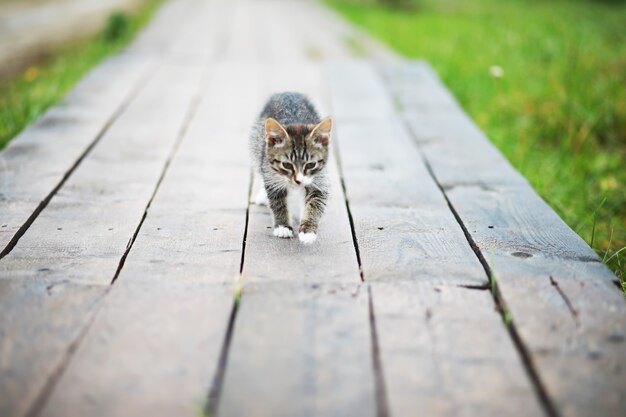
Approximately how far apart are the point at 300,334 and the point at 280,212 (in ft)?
2.98

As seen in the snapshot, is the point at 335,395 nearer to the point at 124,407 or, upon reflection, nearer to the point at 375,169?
the point at 124,407

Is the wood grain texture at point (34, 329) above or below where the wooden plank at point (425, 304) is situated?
below

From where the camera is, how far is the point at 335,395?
5.28ft

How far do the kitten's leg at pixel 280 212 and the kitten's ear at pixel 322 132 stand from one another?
0.31 meters

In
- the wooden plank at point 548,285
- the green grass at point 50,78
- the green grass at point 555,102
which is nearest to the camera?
the wooden plank at point 548,285

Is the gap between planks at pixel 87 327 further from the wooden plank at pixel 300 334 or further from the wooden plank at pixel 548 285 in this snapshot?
the wooden plank at pixel 548 285

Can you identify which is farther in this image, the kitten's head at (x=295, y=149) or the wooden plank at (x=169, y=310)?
the kitten's head at (x=295, y=149)

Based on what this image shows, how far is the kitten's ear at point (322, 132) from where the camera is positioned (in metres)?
2.86

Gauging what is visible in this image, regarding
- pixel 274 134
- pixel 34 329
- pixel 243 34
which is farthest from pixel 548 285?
pixel 243 34

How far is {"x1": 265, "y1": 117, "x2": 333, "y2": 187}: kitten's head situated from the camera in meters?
2.83

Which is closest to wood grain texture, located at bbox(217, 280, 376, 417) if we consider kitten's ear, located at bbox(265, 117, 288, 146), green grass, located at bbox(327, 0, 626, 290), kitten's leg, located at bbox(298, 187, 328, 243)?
kitten's leg, located at bbox(298, 187, 328, 243)

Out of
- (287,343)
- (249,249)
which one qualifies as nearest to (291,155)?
(249,249)

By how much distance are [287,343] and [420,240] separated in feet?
3.05

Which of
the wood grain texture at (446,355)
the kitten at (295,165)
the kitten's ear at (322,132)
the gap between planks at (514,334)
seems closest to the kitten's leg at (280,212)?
the kitten at (295,165)
